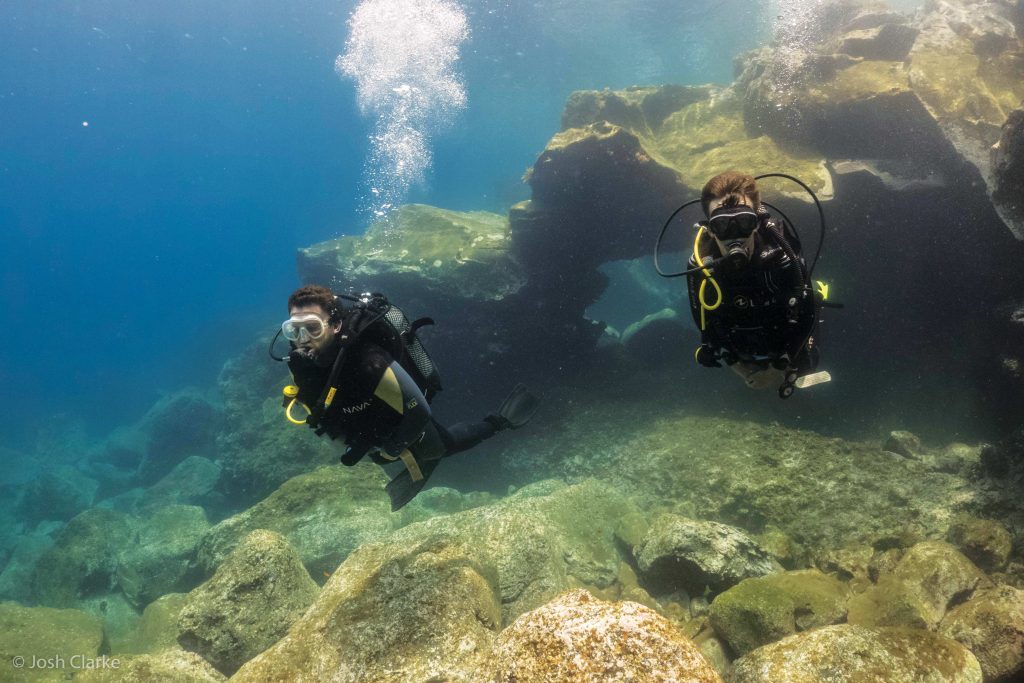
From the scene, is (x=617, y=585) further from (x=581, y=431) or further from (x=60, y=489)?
(x=60, y=489)

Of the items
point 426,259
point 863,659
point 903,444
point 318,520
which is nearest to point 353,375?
point 863,659

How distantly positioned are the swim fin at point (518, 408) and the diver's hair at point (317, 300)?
2.91m

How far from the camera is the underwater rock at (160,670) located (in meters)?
4.09

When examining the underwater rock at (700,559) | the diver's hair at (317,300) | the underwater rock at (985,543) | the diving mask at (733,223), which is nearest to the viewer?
the diving mask at (733,223)

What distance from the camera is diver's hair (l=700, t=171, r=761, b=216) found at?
10.2 ft

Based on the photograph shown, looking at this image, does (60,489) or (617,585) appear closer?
(617,585)

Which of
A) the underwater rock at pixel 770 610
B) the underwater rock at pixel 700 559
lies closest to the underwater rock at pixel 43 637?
the underwater rock at pixel 700 559

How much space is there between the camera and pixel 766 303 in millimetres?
3070

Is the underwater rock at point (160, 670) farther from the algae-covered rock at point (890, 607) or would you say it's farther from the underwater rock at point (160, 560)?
the algae-covered rock at point (890, 607)

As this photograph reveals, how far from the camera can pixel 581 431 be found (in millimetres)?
10438

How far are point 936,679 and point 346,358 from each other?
14.7 ft

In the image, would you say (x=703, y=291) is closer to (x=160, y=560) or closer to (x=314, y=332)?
(x=314, y=332)

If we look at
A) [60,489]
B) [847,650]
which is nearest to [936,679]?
[847,650]

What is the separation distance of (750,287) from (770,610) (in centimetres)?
279
